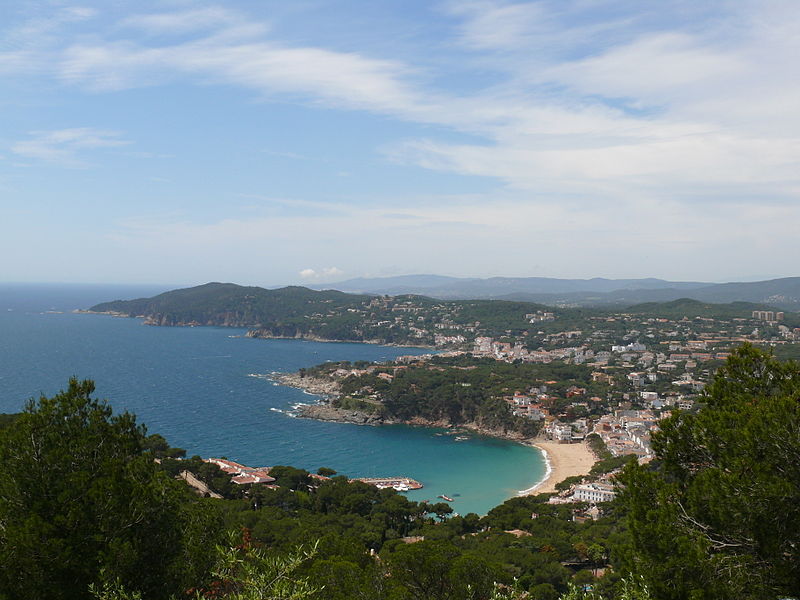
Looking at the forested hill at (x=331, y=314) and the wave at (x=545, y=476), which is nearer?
the wave at (x=545, y=476)

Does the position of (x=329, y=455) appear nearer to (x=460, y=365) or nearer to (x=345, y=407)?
(x=345, y=407)

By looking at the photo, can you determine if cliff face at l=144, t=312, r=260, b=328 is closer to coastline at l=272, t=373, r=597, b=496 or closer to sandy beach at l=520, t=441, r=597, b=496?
coastline at l=272, t=373, r=597, b=496

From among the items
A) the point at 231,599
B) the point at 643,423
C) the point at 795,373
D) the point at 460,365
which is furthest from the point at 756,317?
the point at 231,599

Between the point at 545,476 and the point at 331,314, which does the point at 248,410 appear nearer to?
the point at 545,476

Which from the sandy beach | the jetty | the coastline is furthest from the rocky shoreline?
the jetty

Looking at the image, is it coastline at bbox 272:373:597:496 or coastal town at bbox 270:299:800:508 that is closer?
coastline at bbox 272:373:597:496

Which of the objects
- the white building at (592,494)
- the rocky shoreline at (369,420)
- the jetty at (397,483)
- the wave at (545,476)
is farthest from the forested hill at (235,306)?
the white building at (592,494)

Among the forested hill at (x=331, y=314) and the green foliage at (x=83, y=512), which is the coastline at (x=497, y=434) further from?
the forested hill at (x=331, y=314)
